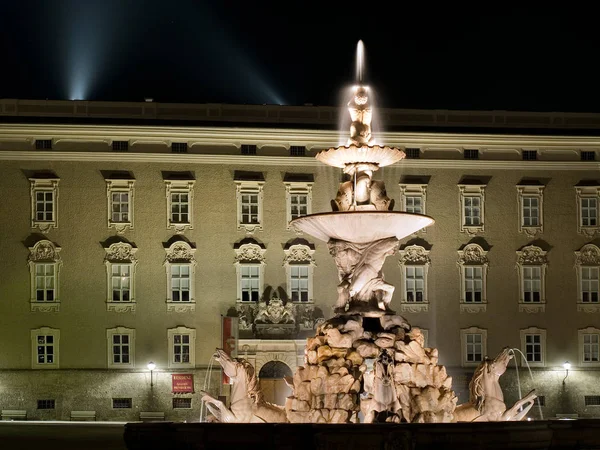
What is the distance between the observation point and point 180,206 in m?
46.4

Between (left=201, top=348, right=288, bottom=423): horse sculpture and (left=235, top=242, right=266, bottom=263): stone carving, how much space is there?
2381cm

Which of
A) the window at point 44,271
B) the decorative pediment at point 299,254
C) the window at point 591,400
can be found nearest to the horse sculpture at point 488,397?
the decorative pediment at point 299,254

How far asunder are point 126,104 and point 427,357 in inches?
1099

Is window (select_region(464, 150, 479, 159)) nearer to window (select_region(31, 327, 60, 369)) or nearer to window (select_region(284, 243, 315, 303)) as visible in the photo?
window (select_region(284, 243, 315, 303))

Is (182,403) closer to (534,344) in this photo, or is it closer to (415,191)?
(415,191)

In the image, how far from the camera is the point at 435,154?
47875 mm

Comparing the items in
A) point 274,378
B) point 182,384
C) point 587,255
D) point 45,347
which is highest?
point 587,255

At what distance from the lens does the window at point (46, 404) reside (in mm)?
44784

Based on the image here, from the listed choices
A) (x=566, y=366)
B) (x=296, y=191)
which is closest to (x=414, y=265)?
(x=296, y=191)

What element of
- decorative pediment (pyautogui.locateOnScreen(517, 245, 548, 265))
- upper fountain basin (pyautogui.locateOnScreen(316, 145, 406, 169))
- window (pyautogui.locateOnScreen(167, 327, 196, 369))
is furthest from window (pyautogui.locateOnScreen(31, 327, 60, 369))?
Answer: upper fountain basin (pyautogui.locateOnScreen(316, 145, 406, 169))

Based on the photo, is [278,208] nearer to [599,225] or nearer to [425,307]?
[425,307]

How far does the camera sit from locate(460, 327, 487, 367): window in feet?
155

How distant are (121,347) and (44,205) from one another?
628 centimetres

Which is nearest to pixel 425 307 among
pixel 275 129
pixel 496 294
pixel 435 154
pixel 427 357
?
pixel 496 294
